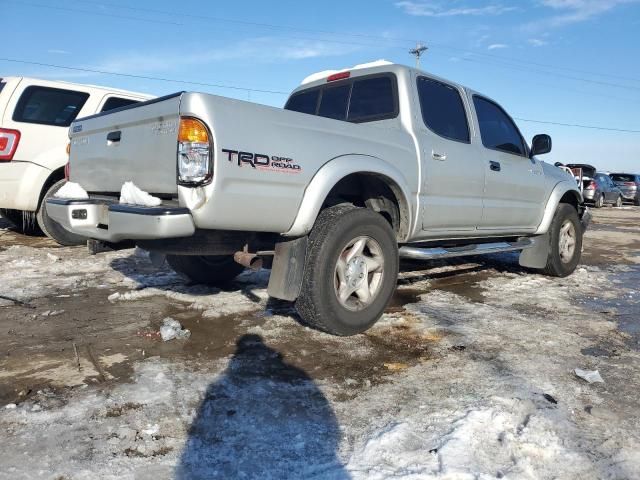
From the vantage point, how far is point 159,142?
3025 mm

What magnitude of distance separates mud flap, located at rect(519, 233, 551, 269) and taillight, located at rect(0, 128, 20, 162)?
6456 millimetres

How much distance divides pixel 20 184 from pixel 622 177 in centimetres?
2908

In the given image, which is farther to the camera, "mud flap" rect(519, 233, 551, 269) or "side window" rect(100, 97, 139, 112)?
"side window" rect(100, 97, 139, 112)

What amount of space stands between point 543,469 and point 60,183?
6734 mm

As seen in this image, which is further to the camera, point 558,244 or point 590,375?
point 558,244

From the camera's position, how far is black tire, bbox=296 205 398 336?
3387 millimetres

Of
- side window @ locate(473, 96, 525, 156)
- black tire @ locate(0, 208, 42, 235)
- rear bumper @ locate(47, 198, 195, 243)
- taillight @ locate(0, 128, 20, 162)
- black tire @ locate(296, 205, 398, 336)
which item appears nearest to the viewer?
rear bumper @ locate(47, 198, 195, 243)

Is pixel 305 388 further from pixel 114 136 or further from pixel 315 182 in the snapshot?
pixel 114 136

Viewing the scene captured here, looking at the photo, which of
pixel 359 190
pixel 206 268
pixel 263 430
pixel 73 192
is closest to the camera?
pixel 263 430

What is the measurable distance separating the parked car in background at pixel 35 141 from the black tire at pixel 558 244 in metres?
6.05

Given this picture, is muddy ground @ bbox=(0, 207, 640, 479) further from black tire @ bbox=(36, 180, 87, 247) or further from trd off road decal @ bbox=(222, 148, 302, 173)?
black tire @ bbox=(36, 180, 87, 247)

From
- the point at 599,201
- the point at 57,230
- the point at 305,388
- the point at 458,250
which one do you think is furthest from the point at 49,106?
the point at 599,201

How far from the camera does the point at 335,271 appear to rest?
138 inches

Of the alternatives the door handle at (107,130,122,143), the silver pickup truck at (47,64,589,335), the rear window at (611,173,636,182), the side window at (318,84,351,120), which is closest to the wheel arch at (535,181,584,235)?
the silver pickup truck at (47,64,589,335)
